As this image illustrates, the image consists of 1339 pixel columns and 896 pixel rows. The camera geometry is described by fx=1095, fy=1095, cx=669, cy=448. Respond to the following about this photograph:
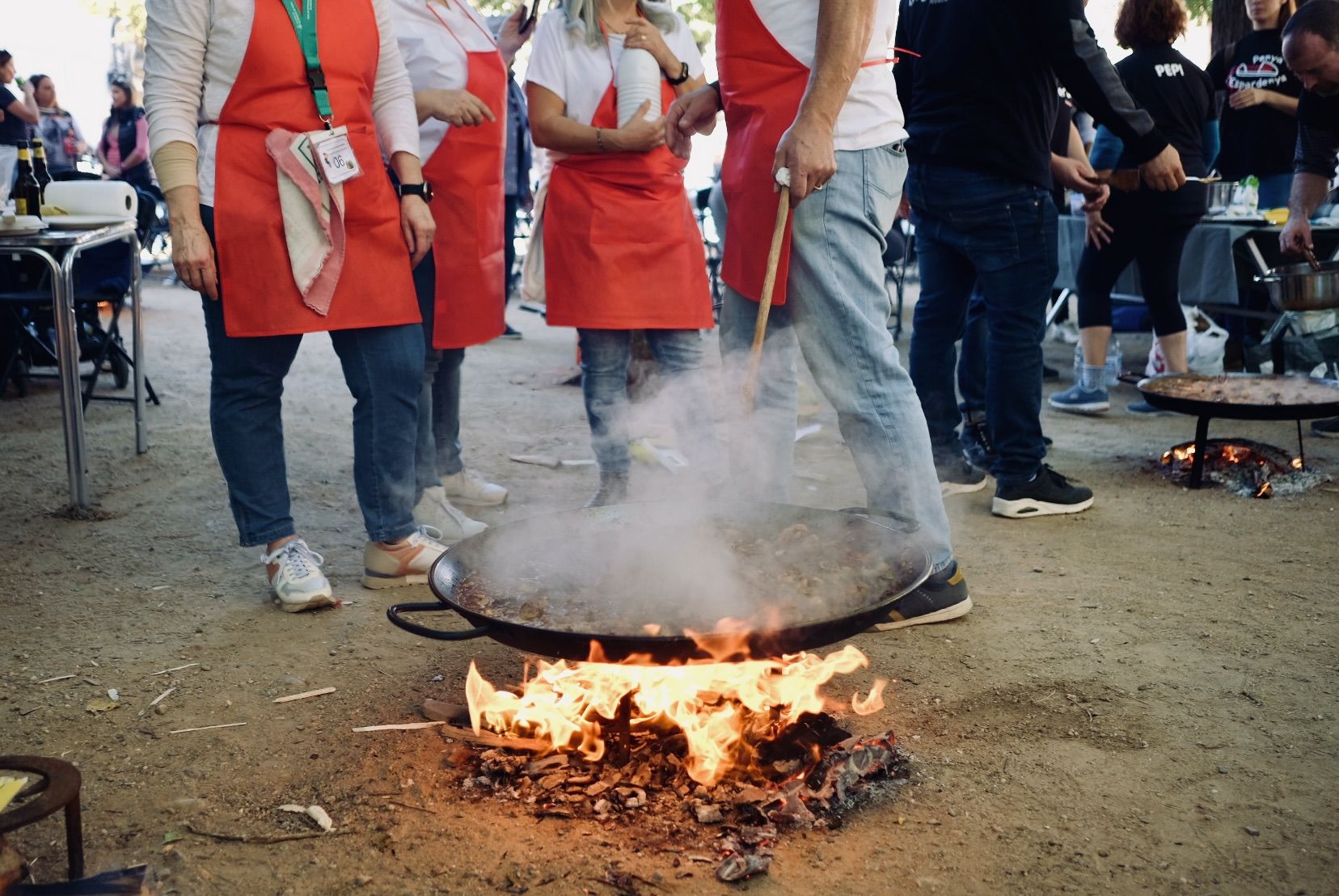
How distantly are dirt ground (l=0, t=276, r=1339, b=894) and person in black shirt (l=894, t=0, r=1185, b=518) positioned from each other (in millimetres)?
724

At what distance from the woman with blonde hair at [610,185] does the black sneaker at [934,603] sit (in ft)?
3.92

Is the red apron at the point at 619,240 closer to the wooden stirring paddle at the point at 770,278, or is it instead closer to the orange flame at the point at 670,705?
the wooden stirring paddle at the point at 770,278

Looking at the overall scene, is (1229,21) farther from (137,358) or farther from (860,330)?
(137,358)

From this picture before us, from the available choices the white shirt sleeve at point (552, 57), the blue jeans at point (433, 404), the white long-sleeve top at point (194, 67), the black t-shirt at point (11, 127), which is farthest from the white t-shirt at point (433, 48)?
the black t-shirt at point (11, 127)

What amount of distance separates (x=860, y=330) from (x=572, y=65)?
5.25ft

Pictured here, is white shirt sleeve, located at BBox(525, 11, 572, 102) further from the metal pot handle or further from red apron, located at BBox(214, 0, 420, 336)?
the metal pot handle

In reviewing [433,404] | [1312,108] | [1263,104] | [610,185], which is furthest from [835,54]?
[1263,104]

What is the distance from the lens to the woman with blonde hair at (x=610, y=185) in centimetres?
378

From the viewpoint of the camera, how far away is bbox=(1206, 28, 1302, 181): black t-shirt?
681 cm

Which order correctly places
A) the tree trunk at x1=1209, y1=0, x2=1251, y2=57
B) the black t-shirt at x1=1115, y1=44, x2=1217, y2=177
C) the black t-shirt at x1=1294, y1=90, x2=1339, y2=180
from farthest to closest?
the tree trunk at x1=1209, y1=0, x2=1251, y2=57
the black t-shirt at x1=1115, y1=44, x2=1217, y2=177
the black t-shirt at x1=1294, y1=90, x2=1339, y2=180

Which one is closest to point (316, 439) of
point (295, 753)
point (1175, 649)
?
point (295, 753)

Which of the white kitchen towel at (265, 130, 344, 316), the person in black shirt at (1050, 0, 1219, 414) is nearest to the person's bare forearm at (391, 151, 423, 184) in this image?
the white kitchen towel at (265, 130, 344, 316)

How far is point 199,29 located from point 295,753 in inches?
75.6

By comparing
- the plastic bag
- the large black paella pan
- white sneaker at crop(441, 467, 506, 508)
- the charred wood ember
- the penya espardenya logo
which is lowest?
white sneaker at crop(441, 467, 506, 508)
